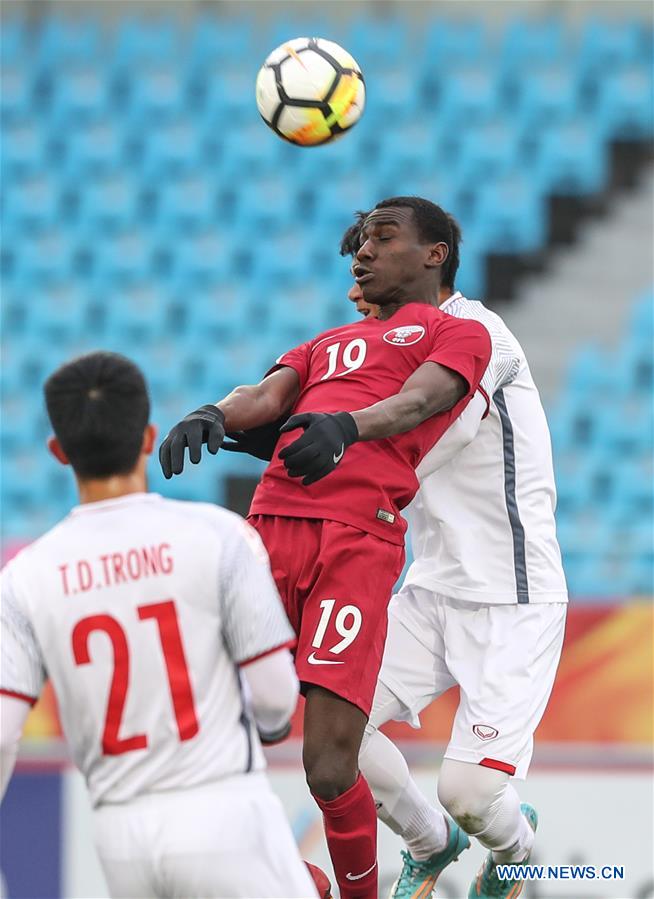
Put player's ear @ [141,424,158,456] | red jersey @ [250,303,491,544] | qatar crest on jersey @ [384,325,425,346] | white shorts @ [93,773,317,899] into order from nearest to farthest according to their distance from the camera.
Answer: white shorts @ [93,773,317,899] < player's ear @ [141,424,158,456] < red jersey @ [250,303,491,544] < qatar crest on jersey @ [384,325,425,346]

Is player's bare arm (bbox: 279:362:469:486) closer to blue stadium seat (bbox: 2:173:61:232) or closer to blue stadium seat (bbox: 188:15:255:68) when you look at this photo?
blue stadium seat (bbox: 2:173:61:232)

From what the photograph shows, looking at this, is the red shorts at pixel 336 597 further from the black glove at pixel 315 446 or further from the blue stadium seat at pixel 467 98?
the blue stadium seat at pixel 467 98

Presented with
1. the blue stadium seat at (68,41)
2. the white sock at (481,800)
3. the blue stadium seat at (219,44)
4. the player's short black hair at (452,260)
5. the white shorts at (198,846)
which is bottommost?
the white sock at (481,800)

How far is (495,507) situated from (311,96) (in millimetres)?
1458

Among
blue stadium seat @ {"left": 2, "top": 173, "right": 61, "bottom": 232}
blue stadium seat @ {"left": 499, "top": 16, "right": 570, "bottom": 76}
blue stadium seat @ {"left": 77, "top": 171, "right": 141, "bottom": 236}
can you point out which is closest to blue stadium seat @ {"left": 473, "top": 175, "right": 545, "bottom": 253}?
blue stadium seat @ {"left": 499, "top": 16, "right": 570, "bottom": 76}

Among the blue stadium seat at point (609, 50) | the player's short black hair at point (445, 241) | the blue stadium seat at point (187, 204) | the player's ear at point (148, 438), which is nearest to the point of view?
the player's ear at point (148, 438)

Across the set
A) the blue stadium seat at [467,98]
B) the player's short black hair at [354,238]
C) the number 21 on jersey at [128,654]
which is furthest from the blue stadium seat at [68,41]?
the number 21 on jersey at [128,654]

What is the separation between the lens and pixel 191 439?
3.94 meters

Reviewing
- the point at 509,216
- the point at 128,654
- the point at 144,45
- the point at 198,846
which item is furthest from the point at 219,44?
the point at 198,846

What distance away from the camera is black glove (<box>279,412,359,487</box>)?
Result: 371 centimetres

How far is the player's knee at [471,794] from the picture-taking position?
4469 mm

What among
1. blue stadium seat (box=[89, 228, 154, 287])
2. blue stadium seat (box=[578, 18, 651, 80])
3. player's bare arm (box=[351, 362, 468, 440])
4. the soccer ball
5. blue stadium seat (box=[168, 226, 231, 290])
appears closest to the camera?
player's bare arm (box=[351, 362, 468, 440])

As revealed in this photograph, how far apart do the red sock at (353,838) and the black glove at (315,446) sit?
0.95 metres

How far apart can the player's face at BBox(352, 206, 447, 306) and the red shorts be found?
0.78 m
